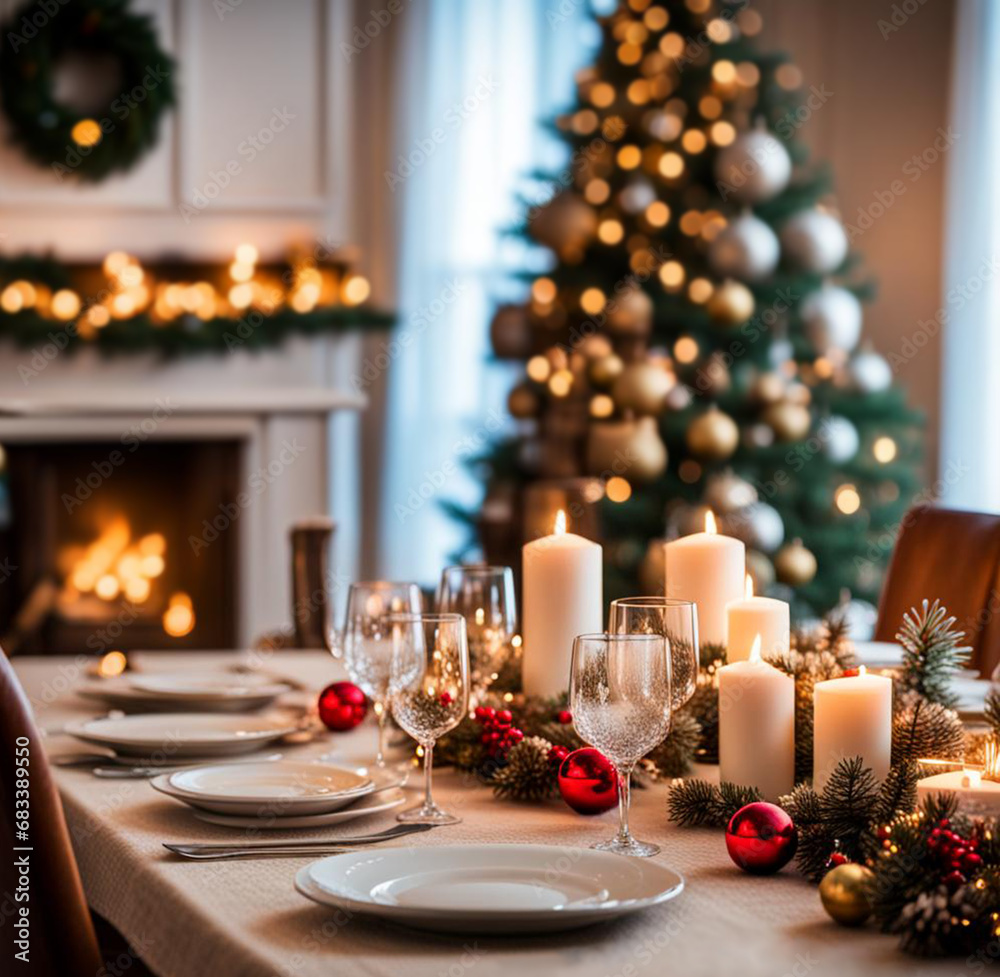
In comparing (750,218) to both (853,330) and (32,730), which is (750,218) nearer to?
(853,330)

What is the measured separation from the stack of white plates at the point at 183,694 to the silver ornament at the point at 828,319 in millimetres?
2754

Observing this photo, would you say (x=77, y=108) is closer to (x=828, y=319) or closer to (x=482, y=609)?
(x=828, y=319)

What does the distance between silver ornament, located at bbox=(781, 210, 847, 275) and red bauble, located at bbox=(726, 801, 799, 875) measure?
10.9 feet

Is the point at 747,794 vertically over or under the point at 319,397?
under

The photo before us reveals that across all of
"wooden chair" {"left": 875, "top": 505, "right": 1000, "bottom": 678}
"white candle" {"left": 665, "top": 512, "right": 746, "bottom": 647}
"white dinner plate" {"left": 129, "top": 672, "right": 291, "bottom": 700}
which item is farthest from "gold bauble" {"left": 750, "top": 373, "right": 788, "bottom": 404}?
"white candle" {"left": 665, "top": 512, "right": 746, "bottom": 647}

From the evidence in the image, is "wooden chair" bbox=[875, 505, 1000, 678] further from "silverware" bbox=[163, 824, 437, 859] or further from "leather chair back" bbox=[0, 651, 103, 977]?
"leather chair back" bbox=[0, 651, 103, 977]

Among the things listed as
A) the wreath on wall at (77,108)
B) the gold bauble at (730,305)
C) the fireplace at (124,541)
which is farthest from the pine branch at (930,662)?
the wreath on wall at (77,108)

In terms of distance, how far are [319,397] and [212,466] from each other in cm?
40

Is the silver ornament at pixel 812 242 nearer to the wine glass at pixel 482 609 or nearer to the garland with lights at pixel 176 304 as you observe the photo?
the garland with lights at pixel 176 304

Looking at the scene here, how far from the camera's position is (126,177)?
15.4 feet

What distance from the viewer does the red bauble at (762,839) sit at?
1.12 metres

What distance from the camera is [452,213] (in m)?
5.05

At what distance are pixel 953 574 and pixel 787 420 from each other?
6.75 feet

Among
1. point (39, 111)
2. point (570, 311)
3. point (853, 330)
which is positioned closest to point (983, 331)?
point (853, 330)
